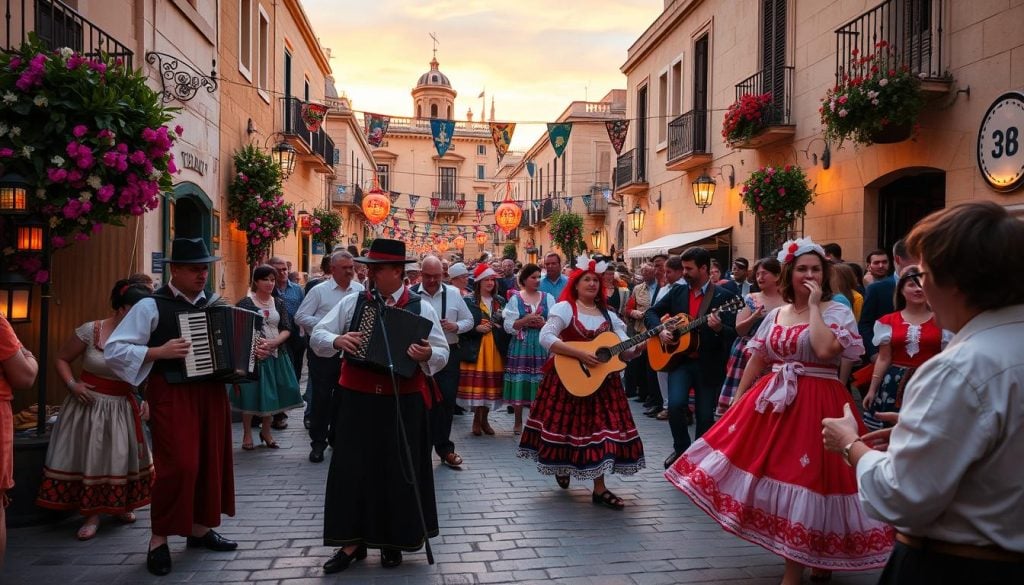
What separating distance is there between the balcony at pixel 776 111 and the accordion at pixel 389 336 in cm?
1138

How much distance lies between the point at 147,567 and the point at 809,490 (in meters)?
3.96

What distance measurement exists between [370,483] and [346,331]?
1.00 m

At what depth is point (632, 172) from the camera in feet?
75.6

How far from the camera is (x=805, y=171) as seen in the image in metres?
13.8

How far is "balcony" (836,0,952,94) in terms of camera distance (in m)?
10.2

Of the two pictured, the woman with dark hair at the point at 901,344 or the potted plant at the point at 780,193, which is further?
the potted plant at the point at 780,193

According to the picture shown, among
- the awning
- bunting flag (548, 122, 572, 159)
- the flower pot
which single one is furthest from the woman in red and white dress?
the awning

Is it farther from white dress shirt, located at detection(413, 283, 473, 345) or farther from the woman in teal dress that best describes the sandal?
the woman in teal dress

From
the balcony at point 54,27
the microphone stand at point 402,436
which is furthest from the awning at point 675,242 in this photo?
the microphone stand at point 402,436

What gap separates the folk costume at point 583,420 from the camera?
6.12 meters

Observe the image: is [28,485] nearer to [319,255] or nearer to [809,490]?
[809,490]

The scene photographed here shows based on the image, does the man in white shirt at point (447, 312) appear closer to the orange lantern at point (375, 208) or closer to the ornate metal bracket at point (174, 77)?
the ornate metal bracket at point (174, 77)

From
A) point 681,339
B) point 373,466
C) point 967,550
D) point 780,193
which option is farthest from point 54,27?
point 780,193

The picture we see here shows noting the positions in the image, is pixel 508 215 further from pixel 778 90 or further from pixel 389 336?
pixel 389 336
